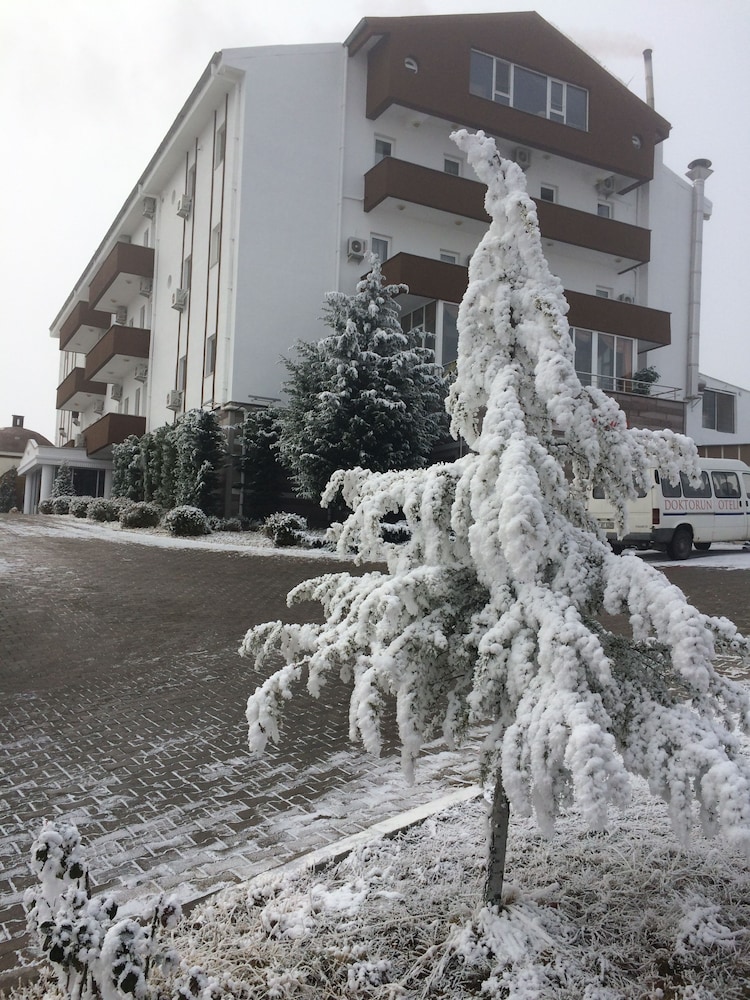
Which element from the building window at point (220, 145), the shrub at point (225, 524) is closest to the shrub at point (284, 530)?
the shrub at point (225, 524)

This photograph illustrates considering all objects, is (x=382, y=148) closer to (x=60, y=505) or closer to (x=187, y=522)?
(x=187, y=522)

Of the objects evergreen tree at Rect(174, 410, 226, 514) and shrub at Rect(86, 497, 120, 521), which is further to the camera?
shrub at Rect(86, 497, 120, 521)

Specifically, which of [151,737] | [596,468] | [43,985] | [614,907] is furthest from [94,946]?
[151,737]

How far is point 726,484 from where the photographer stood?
56.3 ft

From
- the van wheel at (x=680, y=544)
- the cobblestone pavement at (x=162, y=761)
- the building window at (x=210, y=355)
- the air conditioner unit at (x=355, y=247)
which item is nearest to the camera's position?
the cobblestone pavement at (x=162, y=761)

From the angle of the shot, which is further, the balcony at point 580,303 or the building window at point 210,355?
the building window at point 210,355

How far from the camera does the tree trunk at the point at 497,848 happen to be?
2559 millimetres

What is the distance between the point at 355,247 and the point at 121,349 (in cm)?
1155

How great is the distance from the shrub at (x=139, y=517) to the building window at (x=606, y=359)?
13.7 m

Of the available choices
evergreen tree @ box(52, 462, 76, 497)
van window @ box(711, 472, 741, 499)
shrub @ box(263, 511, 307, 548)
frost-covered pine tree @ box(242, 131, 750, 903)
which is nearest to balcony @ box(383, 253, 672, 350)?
van window @ box(711, 472, 741, 499)

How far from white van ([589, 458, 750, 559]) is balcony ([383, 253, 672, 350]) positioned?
587cm

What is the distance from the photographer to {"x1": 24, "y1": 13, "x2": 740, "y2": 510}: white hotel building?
21.3 m

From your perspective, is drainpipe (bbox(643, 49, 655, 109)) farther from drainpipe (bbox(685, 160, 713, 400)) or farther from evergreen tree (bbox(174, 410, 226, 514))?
evergreen tree (bbox(174, 410, 226, 514))

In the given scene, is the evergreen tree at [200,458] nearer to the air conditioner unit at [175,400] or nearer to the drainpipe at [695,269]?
the air conditioner unit at [175,400]
